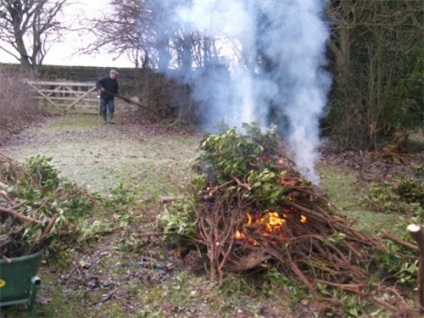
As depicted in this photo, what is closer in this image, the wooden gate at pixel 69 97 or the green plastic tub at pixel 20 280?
the green plastic tub at pixel 20 280

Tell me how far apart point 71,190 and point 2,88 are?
31.6 ft

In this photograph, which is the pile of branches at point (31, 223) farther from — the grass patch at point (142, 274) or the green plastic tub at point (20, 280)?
the grass patch at point (142, 274)

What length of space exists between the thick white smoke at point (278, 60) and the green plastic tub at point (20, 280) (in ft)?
13.4

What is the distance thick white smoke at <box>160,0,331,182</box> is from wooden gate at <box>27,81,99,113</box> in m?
8.90

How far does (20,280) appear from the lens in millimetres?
3354

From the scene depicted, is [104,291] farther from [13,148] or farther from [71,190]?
[13,148]

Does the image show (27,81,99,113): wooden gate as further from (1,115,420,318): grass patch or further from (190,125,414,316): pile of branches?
(190,125,414,316): pile of branches

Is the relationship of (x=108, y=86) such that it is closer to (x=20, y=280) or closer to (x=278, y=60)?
(x=278, y=60)

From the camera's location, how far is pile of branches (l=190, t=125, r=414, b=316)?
425 cm

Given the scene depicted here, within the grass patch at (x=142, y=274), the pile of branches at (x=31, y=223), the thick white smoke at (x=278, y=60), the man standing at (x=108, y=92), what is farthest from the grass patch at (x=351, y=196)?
the man standing at (x=108, y=92)

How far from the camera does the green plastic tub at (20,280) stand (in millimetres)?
3270

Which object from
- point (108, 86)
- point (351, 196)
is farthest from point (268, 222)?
point (108, 86)

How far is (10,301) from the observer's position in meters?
3.37

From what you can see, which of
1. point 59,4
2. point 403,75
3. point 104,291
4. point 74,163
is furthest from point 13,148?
point 59,4
